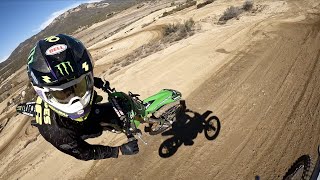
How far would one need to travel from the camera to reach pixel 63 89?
3383 millimetres

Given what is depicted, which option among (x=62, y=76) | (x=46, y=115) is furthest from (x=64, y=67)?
(x=46, y=115)

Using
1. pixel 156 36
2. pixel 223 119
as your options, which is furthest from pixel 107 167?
pixel 156 36

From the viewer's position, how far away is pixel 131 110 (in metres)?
5.18

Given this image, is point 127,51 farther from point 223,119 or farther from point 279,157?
point 279,157

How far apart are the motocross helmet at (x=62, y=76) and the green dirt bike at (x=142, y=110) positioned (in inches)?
40.8

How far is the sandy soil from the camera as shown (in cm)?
624

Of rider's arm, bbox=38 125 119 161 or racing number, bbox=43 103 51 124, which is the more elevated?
racing number, bbox=43 103 51 124

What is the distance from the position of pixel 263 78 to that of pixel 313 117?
2496 mm

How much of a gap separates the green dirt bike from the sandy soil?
971 mm

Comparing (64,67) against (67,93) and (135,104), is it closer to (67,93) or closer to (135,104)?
(67,93)

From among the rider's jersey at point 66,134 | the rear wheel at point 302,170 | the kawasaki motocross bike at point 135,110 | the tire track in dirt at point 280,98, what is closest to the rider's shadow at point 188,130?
the tire track in dirt at point 280,98

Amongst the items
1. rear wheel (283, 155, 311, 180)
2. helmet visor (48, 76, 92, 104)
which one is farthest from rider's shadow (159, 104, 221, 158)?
helmet visor (48, 76, 92, 104)

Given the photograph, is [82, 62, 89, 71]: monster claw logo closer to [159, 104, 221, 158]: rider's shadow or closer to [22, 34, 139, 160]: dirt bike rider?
[22, 34, 139, 160]: dirt bike rider

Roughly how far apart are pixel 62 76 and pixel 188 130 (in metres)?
4.77
